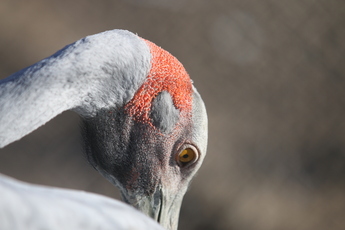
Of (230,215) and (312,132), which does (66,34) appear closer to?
(230,215)

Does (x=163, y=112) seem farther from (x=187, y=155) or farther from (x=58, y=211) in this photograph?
(x=58, y=211)

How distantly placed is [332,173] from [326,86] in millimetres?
814

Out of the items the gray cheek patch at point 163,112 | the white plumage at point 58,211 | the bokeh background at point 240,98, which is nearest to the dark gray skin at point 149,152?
the gray cheek patch at point 163,112

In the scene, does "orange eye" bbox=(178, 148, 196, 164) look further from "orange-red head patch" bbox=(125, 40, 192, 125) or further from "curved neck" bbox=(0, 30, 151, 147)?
"curved neck" bbox=(0, 30, 151, 147)

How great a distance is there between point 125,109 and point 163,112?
0.46ft

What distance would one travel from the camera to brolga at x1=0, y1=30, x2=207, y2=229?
5.65 feet

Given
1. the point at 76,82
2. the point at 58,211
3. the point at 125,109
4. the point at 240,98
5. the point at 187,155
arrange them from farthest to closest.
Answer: the point at 240,98 → the point at 187,155 → the point at 125,109 → the point at 76,82 → the point at 58,211

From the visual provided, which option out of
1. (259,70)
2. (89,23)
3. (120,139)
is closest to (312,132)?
(259,70)

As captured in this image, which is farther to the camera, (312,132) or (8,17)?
(312,132)

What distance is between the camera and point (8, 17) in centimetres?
440

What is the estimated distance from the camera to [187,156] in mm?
2166

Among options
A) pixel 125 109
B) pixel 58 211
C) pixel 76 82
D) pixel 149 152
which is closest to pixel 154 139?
pixel 149 152

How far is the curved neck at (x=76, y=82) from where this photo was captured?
169 cm

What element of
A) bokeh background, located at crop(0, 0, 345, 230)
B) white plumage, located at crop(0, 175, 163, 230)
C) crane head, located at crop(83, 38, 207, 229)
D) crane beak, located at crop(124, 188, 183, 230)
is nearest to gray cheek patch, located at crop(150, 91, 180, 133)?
crane head, located at crop(83, 38, 207, 229)
